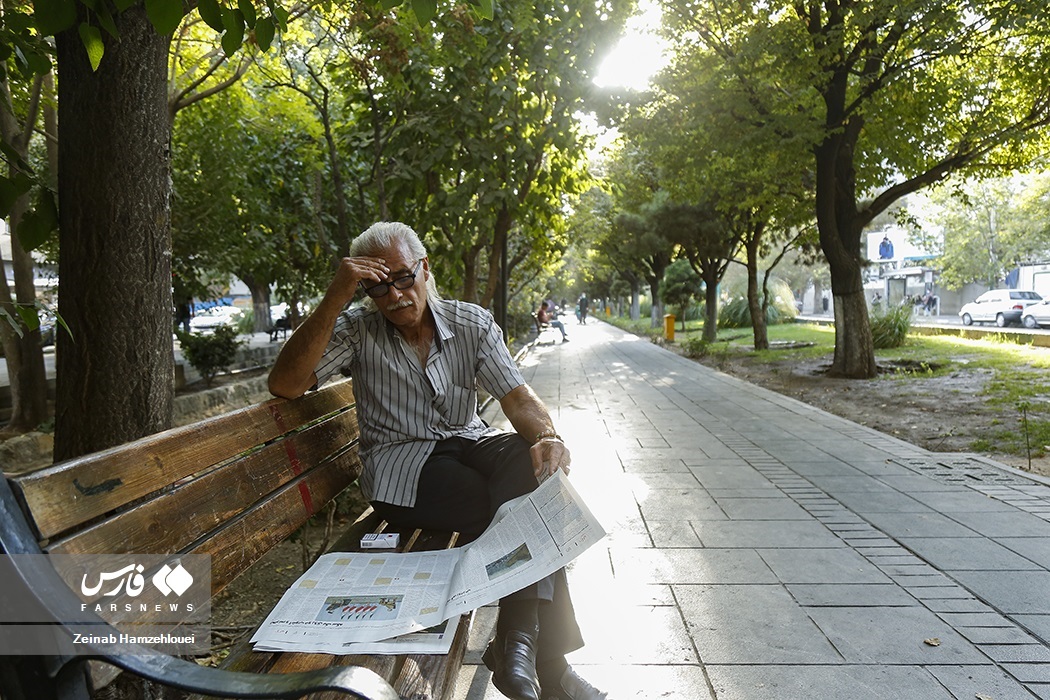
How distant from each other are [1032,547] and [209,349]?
12.1m

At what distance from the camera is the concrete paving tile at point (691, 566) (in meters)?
3.63

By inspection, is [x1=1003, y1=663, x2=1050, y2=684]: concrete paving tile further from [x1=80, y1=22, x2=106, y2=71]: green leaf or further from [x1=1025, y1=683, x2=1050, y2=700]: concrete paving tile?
[x1=80, y1=22, x2=106, y2=71]: green leaf

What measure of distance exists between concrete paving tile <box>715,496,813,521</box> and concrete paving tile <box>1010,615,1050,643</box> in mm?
1536

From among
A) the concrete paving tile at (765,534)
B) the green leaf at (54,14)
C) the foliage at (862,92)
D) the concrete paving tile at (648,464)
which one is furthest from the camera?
the foliage at (862,92)

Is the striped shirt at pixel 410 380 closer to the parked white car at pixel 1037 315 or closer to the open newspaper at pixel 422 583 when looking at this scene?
the open newspaper at pixel 422 583

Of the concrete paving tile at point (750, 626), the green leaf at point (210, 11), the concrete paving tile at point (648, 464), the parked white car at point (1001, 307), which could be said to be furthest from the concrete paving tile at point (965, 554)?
the parked white car at point (1001, 307)

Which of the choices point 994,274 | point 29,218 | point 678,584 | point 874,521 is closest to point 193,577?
point 29,218

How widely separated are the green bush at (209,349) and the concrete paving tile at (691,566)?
1066 cm

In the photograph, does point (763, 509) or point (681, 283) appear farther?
point (681, 283)

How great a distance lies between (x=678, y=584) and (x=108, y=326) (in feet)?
8.70

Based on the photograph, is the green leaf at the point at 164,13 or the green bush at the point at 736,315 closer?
the green leaf at the point at 164,13

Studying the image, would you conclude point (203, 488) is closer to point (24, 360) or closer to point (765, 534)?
point (765, 534)

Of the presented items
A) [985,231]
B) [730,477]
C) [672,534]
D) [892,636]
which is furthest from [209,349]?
[985,231]

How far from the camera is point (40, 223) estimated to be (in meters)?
2.59
